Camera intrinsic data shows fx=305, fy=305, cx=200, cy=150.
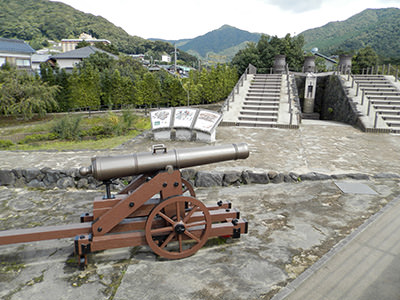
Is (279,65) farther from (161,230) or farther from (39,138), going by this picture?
(161,230)

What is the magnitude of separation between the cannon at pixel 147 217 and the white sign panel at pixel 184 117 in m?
5.82

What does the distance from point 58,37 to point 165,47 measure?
46.1 meters

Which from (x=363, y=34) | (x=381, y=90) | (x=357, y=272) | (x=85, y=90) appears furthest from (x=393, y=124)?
(x=363, y=34)

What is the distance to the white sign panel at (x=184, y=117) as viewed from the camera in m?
9.86

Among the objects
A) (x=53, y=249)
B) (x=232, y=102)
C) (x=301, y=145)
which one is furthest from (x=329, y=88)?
(x=53, y=249)

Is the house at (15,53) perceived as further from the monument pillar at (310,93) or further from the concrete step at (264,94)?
the monument pillar at (310,93)

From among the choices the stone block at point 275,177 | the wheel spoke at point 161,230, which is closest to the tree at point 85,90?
the stone block at point 275,177

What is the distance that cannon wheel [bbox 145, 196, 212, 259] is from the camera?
12.2 ft

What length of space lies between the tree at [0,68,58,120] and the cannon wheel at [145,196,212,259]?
21.2 metres

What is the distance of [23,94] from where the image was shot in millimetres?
22344

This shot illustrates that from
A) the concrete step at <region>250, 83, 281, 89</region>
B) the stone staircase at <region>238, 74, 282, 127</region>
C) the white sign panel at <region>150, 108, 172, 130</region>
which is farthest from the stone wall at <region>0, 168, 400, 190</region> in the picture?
the concrete step at <region>250, 83, 281, 89</region>

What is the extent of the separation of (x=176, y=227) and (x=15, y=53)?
56.1 metres

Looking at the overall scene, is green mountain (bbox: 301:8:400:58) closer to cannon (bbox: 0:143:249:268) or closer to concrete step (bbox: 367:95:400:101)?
concrete step (bbox: 367:95:400:101)

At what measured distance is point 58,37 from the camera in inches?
5148
